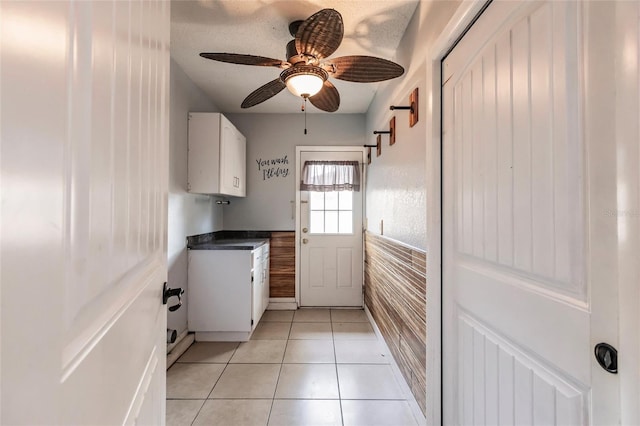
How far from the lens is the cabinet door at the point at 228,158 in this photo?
2846mm

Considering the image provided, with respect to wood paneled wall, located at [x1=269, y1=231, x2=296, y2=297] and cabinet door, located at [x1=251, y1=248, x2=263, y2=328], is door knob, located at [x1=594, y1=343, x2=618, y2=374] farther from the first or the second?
wood paneled wall, located at [x1=269, y1=231, x2=296, y2=297]

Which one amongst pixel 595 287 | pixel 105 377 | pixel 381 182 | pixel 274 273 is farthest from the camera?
pixel 274 273

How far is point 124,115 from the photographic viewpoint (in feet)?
1.96

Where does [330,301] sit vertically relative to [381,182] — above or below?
below

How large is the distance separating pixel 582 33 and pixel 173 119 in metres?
2.62

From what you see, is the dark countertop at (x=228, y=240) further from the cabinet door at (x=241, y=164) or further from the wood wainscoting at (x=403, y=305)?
the wood wainscoting at (x=403, y=305)

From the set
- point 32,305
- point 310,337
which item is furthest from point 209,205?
point 32,305

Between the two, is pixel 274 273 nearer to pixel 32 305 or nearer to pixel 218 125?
pixel 218 125

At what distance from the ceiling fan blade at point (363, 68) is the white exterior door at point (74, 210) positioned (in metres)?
1.21

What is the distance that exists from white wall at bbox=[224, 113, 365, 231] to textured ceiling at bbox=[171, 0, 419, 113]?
91cm

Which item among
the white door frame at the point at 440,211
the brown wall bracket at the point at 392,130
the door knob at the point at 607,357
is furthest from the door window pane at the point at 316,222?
the door knob at the point at 607,357

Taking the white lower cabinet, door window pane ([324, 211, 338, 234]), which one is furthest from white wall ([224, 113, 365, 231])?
the white lower cabinet

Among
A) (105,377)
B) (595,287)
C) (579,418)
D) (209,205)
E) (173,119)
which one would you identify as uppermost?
(173,119)

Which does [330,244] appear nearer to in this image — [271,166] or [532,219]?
[271,166]
